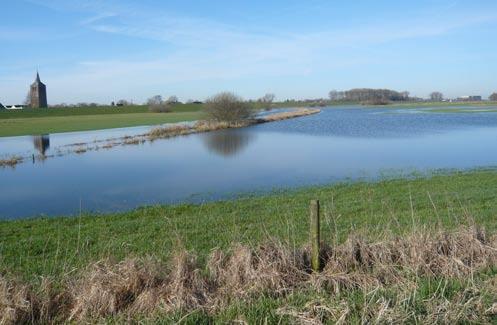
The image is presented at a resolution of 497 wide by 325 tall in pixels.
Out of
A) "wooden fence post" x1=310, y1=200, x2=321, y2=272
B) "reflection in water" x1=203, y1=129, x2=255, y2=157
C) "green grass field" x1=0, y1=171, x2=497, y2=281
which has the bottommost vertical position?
"green grass field" x1=0, y1=171, x2=497, y2=281

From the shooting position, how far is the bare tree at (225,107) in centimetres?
6412

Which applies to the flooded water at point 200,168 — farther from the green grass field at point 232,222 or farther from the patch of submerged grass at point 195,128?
the patch of submerged grass at point 195,128

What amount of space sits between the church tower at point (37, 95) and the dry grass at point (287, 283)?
164m

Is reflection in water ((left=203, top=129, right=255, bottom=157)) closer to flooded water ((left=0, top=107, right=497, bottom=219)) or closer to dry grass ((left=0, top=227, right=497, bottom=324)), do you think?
flooded water ((left=0, top=107, right=497, bottom=219))

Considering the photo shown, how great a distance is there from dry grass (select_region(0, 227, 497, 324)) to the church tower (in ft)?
537

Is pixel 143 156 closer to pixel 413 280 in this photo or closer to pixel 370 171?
pixel 370 171

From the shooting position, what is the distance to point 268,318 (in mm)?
5074

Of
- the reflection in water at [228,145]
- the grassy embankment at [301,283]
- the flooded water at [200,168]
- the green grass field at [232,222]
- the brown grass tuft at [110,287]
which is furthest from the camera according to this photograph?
the reflection in water at [228,145]

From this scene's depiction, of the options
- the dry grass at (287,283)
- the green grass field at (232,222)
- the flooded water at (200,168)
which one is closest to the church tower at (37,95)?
the flooded water at (200,168)

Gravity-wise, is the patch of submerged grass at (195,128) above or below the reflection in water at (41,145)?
above

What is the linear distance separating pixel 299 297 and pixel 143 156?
2903 centimetres

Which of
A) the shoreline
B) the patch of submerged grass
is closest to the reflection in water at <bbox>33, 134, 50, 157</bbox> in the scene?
the shoreline

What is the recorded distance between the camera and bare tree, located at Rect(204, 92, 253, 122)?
6412cm

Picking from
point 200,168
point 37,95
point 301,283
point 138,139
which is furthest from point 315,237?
point 37,95
